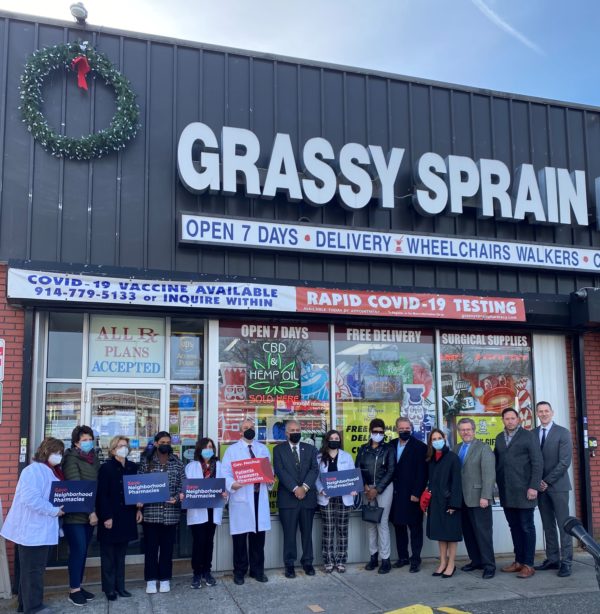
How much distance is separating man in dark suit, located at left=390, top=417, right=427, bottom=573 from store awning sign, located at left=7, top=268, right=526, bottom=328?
69.6 inches

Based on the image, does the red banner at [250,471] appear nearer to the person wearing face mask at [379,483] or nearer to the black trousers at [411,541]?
the person wearing face mask at [379,483]

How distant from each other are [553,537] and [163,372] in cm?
557

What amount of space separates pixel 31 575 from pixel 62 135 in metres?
5.33

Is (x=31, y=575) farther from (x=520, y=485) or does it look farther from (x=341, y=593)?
(x=520, y=485)

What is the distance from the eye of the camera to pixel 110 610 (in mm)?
7289

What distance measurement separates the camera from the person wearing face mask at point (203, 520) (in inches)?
318

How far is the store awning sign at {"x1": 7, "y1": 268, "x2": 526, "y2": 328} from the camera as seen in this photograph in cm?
826

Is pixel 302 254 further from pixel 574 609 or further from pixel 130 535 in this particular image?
pixel 574 609

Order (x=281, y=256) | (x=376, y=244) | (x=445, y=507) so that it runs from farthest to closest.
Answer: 1. (x=376, y=244)
2. (x=281, y=256)
3. (x=445, y=507)

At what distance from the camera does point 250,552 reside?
844 centimetres

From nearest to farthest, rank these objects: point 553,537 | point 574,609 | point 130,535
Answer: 1. point 574,609
2. point 130,535
3. point 553,537

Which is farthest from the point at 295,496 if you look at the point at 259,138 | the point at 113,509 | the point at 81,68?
the point at 81,68

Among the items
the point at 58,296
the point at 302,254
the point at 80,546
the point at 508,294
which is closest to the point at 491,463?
the point at 508,294

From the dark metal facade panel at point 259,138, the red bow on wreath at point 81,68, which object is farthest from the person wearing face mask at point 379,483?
the red bow on wreath at point 81,68
